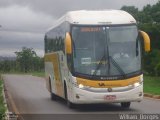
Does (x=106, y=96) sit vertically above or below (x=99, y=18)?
below

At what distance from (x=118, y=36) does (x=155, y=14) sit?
47.1m

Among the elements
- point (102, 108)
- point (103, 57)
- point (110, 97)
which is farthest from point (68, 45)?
point (102, 108)

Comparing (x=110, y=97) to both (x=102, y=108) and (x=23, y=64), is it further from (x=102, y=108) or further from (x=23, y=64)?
(x=23, y=64)

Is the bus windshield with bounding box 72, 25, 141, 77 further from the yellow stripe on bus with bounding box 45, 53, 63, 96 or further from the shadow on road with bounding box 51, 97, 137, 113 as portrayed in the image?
the yellow stripe on bus with bounding box 45, 53, 63, 96

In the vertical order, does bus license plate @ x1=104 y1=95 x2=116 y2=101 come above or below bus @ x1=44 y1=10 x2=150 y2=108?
below

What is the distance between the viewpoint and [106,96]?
18.6 meters

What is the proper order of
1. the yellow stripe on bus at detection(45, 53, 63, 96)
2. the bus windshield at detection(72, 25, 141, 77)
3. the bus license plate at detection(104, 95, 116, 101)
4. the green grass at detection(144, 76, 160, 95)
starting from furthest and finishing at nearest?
1. the green grass at detection(144, 76, 160, 95)
2. the yellow stripe on bus at detection(45, 53, 63, 96)
3. the bus windshield at detection(72, 25, 141, 77)
4. the bus license plate at detection(104, 95, 116, 101)

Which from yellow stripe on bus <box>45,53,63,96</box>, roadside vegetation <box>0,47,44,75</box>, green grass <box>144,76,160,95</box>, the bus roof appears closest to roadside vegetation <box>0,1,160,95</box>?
green grass <box>144,76,160,95</box>

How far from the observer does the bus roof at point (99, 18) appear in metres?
19.5

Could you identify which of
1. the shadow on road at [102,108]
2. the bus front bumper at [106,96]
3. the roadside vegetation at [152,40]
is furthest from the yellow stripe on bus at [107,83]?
the roadside vegetation at [152,40]

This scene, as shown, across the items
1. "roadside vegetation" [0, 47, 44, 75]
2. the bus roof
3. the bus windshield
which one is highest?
the bus roof

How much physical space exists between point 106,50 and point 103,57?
0.87 feet

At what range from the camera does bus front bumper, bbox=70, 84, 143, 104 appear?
18.6m

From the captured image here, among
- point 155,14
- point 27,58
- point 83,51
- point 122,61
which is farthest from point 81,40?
point 27,58
